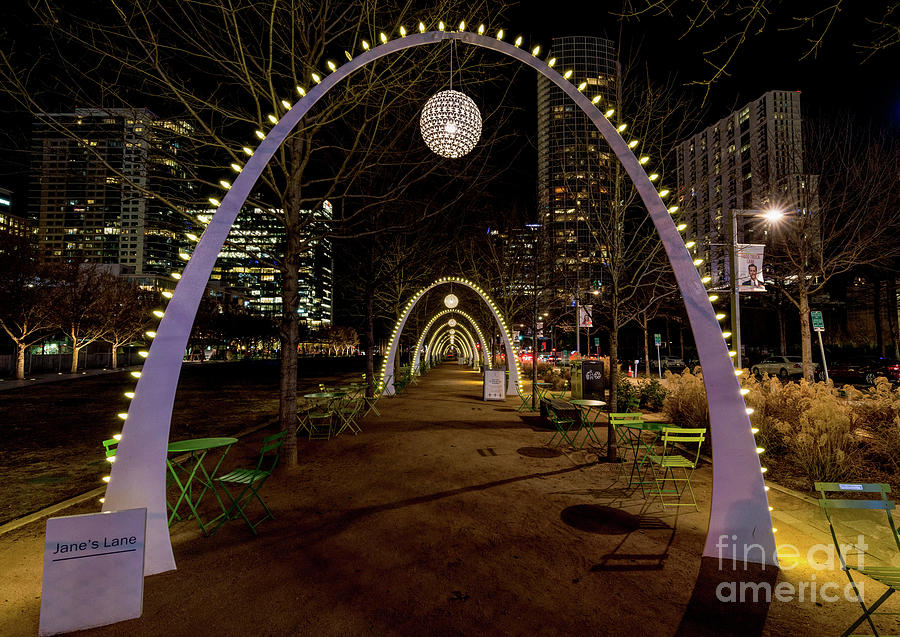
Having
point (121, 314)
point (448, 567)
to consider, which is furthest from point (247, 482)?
point (121, 314)

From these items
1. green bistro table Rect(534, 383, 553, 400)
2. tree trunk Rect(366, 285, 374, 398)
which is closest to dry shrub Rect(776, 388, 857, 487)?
green bistro table Rect(534, 383, 553, 400)

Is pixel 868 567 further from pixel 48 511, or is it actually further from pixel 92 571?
pixel 48 511

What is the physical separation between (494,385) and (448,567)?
12.5 m

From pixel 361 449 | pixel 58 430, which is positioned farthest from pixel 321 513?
pixel 58 430

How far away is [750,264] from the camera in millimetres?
8219

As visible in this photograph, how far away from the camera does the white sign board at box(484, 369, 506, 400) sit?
52.7 ft

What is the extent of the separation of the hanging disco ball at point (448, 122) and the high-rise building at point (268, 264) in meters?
2.63

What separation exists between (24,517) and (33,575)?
1.97 meters

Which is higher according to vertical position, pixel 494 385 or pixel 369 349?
pixel 369 349

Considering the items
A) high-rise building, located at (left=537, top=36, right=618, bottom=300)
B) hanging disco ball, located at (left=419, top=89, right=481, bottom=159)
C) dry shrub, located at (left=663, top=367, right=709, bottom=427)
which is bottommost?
dry shrub, located at (left=663, top=367, right=709, bottom=427)

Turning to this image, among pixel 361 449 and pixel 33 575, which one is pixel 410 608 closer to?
pixel 33 575

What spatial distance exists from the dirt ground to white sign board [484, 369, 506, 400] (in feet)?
30.8

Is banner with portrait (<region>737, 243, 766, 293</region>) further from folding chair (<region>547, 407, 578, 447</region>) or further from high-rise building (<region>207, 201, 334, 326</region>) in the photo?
high-rise building (<region>207, 201, 334, 326</region>)

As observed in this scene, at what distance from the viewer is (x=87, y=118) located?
21.3 ft
